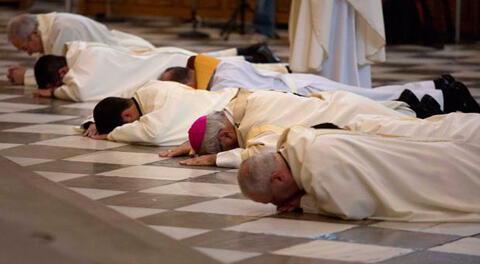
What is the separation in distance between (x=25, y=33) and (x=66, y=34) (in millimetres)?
382

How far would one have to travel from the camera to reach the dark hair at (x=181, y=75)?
358 inches

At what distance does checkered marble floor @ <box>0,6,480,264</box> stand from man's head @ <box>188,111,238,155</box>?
0.15 metres

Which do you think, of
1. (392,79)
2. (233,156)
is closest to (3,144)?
(233,156)

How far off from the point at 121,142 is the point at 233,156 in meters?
1.22

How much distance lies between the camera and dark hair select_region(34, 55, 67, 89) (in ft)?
33.2

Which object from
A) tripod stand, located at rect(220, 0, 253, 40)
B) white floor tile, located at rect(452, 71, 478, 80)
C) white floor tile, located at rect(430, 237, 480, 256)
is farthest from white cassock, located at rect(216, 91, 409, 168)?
tripod stand, located at rect(220, 0, 253, 40)

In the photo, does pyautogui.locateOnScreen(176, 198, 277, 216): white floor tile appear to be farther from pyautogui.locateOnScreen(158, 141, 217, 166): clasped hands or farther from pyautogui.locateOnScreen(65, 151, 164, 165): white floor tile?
pyautogui.locateOnScreen(65, 151, 164, 165): white floor tile

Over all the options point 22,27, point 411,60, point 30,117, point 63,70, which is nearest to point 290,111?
point 30,117

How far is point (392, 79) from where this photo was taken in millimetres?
11391

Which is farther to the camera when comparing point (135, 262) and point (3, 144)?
point (3, 144)

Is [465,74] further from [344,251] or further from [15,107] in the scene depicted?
[344,251]

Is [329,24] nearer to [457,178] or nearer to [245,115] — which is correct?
[245,115]

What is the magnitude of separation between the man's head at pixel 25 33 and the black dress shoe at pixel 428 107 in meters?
3.91

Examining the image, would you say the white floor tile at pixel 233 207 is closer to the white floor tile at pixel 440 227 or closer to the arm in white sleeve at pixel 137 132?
the white floor tile at pixel 440 227
